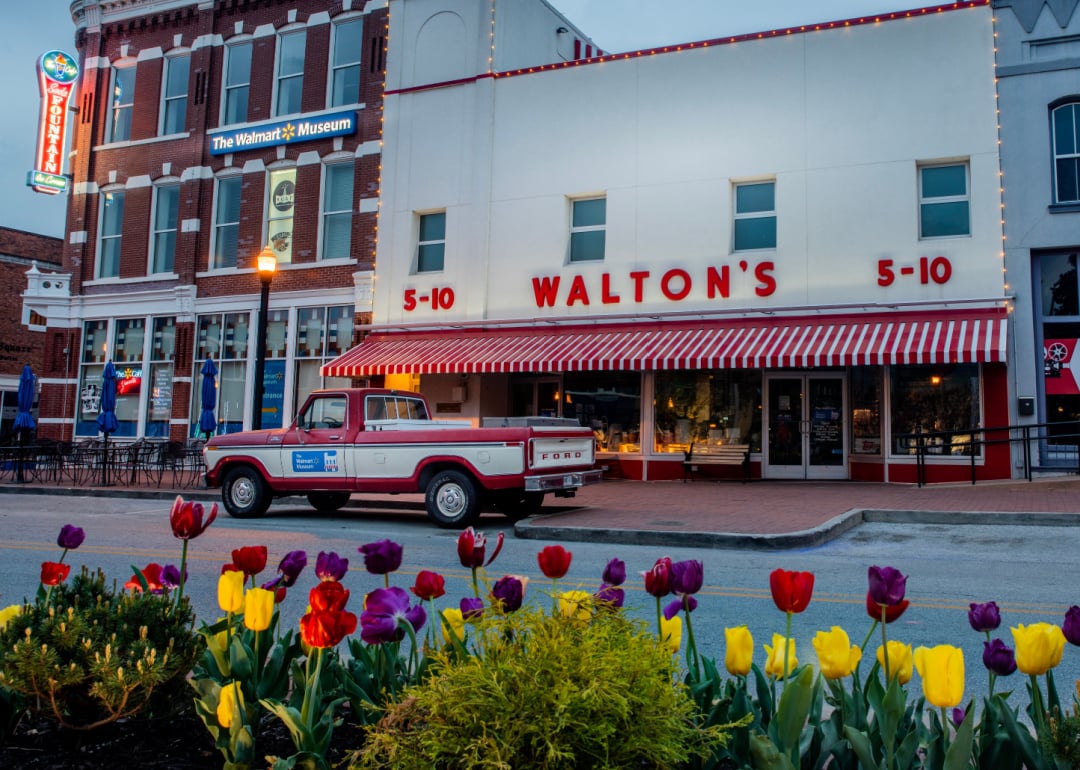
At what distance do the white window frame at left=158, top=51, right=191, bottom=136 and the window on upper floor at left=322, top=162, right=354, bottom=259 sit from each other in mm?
5585

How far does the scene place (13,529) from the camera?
39.3ft

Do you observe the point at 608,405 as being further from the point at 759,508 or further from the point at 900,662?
the point at 900,662

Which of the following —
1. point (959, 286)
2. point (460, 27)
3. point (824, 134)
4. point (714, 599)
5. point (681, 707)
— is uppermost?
point (460, 27)

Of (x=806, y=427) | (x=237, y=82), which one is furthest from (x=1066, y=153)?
(x=237, y=82)

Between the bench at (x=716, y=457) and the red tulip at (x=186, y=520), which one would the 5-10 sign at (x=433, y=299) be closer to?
the bench at (x=716, y=457)

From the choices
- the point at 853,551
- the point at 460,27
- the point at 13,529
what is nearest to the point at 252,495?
the point at 13,529

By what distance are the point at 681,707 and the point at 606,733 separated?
13.9 inches

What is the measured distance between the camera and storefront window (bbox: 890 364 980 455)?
1706 cm

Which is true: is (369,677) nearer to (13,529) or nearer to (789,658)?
(789,658)

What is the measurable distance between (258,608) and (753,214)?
57.8ft

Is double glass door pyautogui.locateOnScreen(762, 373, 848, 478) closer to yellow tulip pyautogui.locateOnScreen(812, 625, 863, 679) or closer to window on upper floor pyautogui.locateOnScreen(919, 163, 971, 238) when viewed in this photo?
window on upper floor pyautogui.locateOnScreen(919, 163, 971, 238)

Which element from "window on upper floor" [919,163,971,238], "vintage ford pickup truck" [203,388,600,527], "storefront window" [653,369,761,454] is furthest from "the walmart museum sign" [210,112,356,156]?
"window on upper floor" [919,163,971,238]

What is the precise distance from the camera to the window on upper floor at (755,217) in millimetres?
18750

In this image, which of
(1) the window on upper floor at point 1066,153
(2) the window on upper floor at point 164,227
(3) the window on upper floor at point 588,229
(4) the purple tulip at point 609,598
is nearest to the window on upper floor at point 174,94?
(2) the window on upper floor at point 164,227
